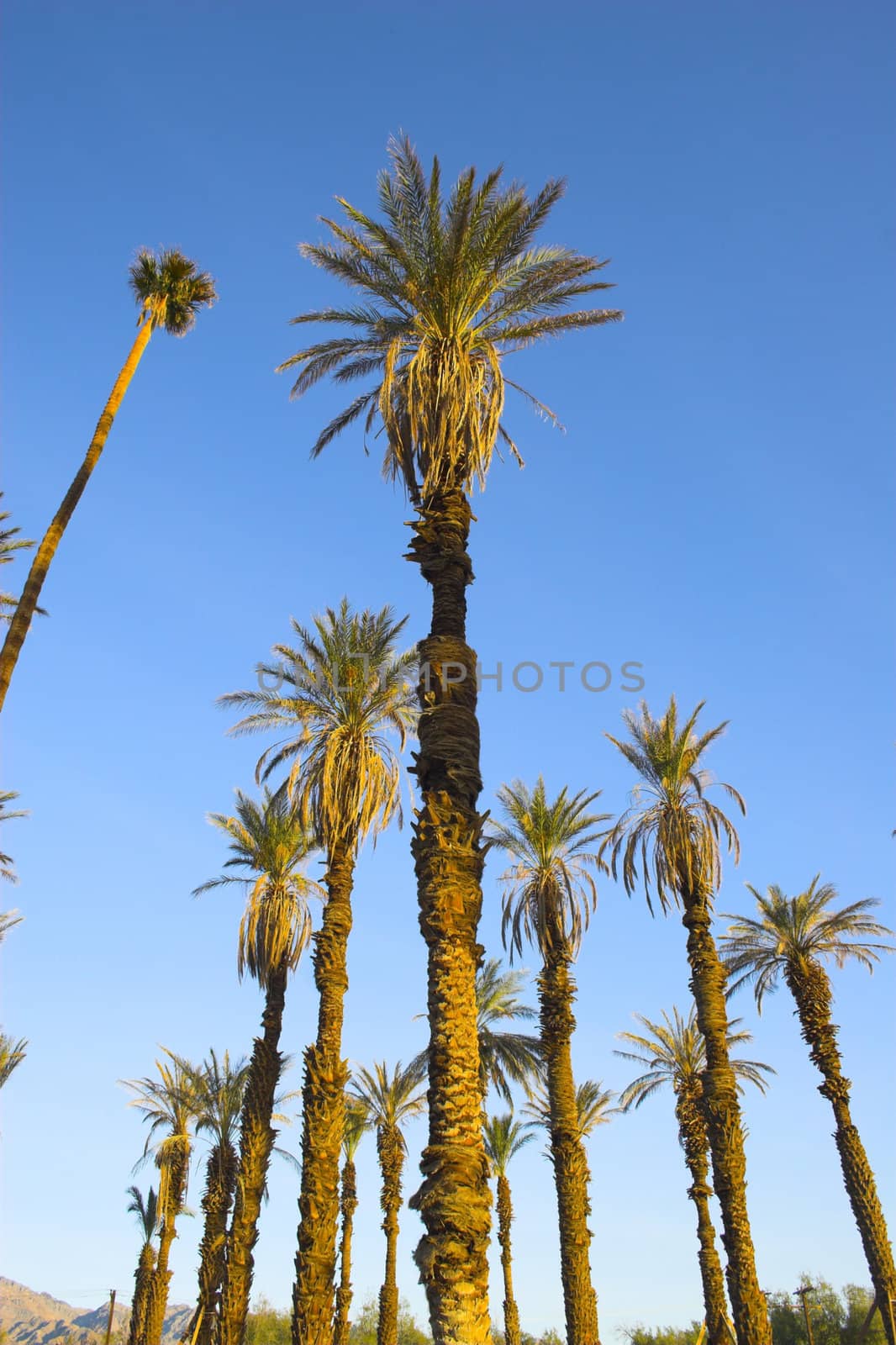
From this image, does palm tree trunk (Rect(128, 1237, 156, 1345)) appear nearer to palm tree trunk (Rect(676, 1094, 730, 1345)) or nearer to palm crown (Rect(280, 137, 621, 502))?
palm tree trunk (Rect(676, 1094, 730, 1345))

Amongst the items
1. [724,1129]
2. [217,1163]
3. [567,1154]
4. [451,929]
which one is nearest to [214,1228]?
[217,1163]

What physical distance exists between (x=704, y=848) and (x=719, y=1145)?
6999 mm

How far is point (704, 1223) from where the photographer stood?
3275 cm

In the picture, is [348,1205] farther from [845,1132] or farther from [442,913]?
[442,913]

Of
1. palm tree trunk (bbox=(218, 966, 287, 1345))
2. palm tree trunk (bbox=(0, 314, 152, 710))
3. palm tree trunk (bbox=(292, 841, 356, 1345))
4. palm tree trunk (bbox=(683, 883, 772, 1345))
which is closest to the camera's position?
palm tree trunk (bbox=(0, 314, 152, 710))

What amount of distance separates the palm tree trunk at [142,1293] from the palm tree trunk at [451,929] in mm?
34787

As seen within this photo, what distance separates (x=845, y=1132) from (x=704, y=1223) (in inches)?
320

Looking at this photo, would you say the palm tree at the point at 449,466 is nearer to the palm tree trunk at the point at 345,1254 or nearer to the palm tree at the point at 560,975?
the palm tree at the point at 560,975

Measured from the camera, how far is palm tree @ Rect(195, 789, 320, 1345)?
2247 centimetres

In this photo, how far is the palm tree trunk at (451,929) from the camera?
924cm

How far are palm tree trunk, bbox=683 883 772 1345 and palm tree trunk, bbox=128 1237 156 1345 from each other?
25766 mm

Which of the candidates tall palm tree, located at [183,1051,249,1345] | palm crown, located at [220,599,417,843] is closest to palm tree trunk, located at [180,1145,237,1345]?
tall palm tree, located at [183,1051,249,1345]

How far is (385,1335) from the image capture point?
34.7 meters

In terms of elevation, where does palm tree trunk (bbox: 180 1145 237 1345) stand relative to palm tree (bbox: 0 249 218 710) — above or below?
→ below
